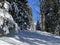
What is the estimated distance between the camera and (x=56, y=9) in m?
25.1

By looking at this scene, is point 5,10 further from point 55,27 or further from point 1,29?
point 55,27

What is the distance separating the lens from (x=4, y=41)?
30.6 ft

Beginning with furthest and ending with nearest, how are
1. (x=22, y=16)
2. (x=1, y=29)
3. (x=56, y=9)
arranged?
(x=56, y=9), (x=22, y=16), (x=1, y=29)

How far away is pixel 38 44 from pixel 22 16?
791 centimetres

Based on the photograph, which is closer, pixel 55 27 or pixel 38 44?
pixel 38 44

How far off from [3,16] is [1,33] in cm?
133

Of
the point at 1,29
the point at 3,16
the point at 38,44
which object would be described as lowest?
the point at 38,44

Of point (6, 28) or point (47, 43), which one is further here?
point (47, 43)

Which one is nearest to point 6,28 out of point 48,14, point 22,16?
point 22,16

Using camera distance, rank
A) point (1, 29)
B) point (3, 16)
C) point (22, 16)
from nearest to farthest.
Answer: point (3, 16) → point (1, 29) → point (22, 16)

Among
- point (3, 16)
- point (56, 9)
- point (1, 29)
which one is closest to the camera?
point (3, 16)

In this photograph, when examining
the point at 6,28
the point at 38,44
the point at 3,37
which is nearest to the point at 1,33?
the point at 3,37

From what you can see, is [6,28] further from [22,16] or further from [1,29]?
[22,16]

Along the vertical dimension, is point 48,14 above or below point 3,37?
above
